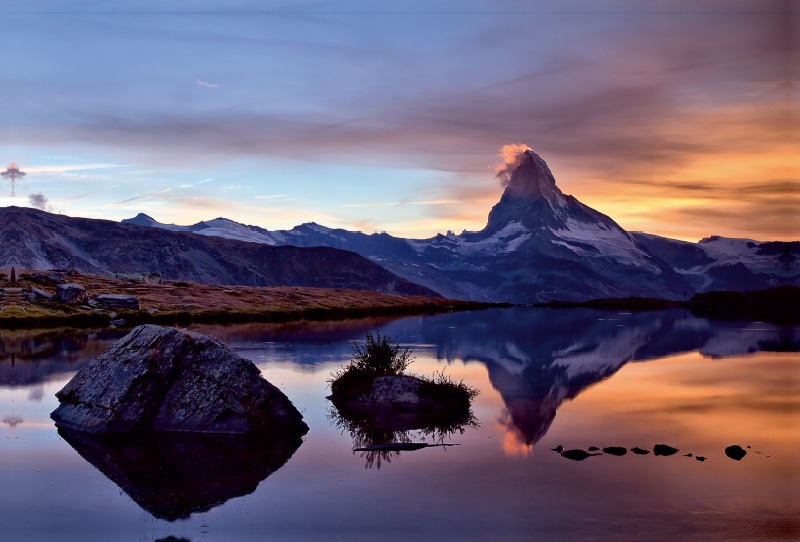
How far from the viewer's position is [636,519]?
→ 1853 centimetres

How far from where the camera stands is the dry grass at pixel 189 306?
92.8 metres

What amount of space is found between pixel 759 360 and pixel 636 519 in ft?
158

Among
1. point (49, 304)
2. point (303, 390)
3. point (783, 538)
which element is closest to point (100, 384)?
point (303, 390)

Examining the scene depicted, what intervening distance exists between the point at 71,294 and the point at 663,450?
96431mm

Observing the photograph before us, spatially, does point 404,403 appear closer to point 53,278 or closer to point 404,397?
point 404,397

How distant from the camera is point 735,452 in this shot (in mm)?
25922

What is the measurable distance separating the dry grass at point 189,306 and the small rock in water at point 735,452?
7776 cm

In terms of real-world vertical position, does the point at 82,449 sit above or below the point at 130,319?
below

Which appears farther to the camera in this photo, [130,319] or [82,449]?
[130,319]

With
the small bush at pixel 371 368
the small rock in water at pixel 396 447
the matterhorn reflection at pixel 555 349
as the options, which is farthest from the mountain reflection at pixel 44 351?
the matterhorn reflection at pixel 555 349

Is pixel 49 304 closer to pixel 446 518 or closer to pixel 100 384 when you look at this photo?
pixel 100 384

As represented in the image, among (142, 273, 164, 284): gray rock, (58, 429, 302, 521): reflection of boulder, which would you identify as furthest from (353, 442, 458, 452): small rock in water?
(142, 273, 164, 284): gray rock

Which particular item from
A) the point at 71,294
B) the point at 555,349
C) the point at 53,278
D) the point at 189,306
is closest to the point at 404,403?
the point at 555,349

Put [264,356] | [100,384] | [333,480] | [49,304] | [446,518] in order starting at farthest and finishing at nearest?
[49,304], [264,356], [100,384], [333,480], [446,518]
